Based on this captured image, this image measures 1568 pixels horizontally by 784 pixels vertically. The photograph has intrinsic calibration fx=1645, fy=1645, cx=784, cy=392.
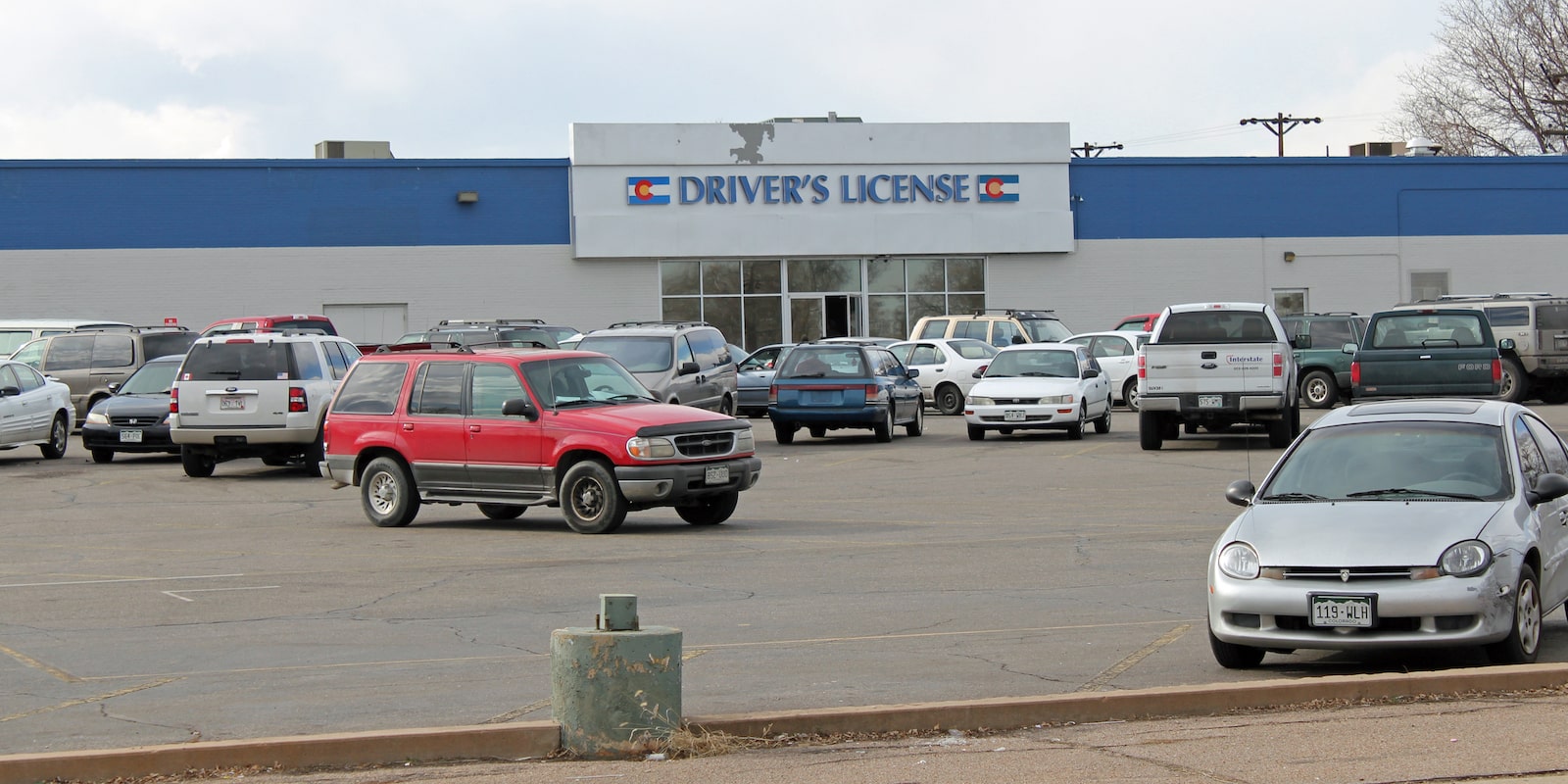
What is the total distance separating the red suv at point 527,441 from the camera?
14.9m

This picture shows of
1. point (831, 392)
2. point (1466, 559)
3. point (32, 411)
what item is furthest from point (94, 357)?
point (1466, 559)

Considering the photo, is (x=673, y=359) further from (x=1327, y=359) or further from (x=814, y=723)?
(x=814, y=723)

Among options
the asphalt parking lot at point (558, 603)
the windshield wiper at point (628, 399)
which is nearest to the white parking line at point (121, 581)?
the asphalt parking lot at point (558, 603)

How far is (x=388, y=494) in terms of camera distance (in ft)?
53.0

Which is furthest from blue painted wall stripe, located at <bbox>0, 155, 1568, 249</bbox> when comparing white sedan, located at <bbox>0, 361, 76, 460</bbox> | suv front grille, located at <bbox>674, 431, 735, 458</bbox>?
suv front grille, located at <bbox>674, 431, 735, 458</bbox>

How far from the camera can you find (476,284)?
1753 inches

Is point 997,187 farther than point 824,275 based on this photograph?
Yes

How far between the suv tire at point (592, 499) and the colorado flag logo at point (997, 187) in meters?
33.1

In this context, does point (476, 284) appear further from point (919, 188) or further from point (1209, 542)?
point (1209, 542)

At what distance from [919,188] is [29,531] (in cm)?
3295

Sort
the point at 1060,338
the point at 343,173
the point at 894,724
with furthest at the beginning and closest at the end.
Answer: the point at 343,173 < the point at 1060,338 < the point at 894,724

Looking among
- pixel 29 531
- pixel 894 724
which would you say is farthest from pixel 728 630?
pixel 29 531

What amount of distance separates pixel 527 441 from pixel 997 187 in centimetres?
3321

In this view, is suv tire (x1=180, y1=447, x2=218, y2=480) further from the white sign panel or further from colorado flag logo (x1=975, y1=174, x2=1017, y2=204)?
colorado flag logo (x1=975, y1=174, x2=1017, y2=204)
